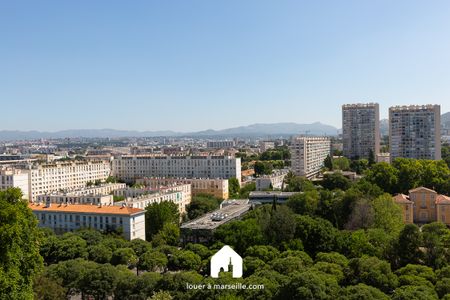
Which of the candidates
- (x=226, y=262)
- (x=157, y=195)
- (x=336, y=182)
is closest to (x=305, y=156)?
(x=336, y=182)

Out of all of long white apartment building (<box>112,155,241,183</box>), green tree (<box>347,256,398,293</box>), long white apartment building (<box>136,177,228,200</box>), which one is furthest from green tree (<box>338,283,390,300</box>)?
long white apartment building (<box>112,155,241,183</box>)

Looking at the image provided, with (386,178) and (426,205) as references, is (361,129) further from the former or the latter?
(426,205)

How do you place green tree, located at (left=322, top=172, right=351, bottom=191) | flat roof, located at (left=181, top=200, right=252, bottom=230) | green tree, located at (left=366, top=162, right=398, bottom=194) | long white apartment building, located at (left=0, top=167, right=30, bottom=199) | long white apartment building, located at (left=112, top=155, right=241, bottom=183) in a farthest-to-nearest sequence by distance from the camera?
long white apartment building, located at (left=112, top=155, right=241, bottom=183)
long white apartment building, located at (left=0, top=167, right=30, bottom=199)
green tree, located at (left=322, top=172, right=351, bottom=191)
green tree, located at (left=366, top=162, right=398, bottom=194)
flat roof, located at (left=181, top=200, right=252, bottom=230)

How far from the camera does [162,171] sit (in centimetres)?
5275

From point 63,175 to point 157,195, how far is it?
20.8m

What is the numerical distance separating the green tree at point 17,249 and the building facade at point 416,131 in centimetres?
4278

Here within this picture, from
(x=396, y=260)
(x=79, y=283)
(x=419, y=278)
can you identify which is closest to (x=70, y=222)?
(x=79, y=283)

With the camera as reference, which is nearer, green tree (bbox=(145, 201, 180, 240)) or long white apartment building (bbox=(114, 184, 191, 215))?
green tree (bbox=(145, 201, 180, 240))

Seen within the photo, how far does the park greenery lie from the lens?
41.5ft

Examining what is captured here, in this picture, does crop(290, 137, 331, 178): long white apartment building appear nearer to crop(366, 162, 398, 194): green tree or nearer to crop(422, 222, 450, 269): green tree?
crop(366, 162, 398, 194): green tree

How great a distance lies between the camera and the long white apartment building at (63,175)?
44.4 m

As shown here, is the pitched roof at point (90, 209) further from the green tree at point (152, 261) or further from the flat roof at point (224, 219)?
the green tree at point (152, 261)

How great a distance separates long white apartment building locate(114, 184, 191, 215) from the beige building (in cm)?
1489

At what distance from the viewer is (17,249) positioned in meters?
12.5
